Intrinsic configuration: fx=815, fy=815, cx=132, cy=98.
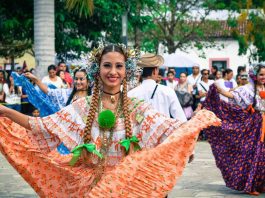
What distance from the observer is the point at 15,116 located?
604cm

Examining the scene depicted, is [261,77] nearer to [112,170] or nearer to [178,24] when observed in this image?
[112,170]

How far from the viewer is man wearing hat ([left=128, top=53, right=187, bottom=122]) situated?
828 cm

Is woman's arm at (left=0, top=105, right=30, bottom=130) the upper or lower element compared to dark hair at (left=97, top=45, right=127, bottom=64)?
lower

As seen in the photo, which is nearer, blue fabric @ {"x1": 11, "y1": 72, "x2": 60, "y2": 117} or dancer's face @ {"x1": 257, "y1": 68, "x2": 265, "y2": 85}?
dancer's face @ {"x1": 257, "y1": 68, "x2": 265, "y2": 85}

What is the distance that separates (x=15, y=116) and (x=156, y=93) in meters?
2.60

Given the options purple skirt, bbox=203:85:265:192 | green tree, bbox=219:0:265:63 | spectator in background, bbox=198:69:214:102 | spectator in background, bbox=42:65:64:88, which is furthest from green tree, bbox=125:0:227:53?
purple skirt, bbox=203:85:265:192

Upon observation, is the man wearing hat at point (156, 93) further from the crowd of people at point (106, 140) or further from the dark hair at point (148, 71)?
the crowd of people at point (106, 140)

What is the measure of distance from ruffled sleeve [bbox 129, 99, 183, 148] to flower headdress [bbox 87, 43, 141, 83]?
25cm

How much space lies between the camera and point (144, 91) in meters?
8.47

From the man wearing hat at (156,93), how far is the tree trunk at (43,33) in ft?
27.1

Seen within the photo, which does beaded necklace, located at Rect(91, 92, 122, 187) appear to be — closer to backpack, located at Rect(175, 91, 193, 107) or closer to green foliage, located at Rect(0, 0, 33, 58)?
backpack, located at Rect(175, 91, 193, 107)

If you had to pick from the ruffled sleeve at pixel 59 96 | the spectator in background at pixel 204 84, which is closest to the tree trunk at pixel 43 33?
the spectator in background at pixel 204 84

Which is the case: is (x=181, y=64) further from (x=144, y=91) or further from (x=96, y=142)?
(x=96, y=142)

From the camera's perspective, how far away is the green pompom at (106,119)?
19.5 feet
